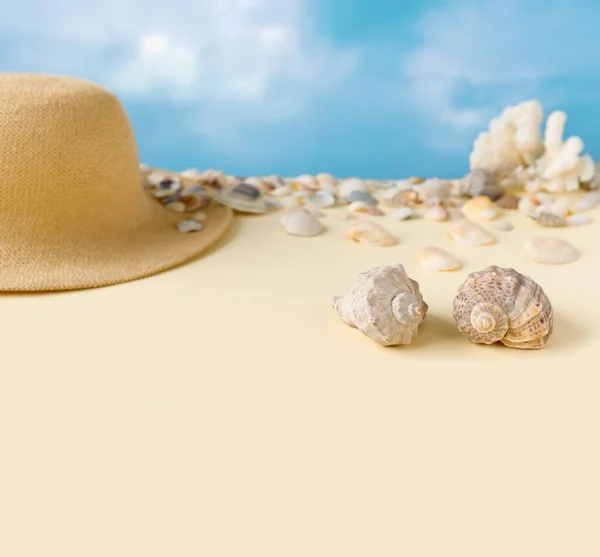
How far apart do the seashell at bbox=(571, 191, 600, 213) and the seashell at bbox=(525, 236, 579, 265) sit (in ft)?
1.75

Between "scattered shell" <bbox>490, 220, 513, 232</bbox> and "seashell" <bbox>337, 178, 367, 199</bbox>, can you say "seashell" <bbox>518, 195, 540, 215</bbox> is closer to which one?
"scattered shell" <bbox>490, 220, 513, 232</bbox>

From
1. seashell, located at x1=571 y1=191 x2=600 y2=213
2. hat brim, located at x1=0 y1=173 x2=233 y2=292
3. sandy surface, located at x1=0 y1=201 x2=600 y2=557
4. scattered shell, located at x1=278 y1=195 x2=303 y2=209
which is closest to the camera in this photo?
sandy surface, located at x1=0 y1=201 x2=600 y2=557

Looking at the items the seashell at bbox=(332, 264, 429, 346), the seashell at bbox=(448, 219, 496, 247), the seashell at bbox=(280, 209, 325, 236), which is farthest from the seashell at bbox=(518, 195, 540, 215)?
the seashell at bbox=(332, 264, 429, 346)

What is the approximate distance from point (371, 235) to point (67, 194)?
0.81 meters

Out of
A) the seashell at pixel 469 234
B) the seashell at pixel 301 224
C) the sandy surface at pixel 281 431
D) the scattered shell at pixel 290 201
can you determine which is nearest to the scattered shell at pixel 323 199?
the scattered shell at pixel 290 201

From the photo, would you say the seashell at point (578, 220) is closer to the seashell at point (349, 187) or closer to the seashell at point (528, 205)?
the seashell at point (528, 205)

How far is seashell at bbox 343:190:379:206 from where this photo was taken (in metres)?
2.40

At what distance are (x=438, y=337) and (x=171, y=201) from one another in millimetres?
1137

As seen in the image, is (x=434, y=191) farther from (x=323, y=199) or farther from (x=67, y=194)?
(x=67, y=194)

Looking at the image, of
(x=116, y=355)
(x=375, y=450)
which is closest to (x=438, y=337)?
(x=375, y=450)

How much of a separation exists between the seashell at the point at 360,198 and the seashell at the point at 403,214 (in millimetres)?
177

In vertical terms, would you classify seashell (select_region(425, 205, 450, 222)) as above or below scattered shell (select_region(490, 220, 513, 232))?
below

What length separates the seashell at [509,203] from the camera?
2.34 metres

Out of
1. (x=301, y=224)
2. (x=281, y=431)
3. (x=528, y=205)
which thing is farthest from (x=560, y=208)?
(x=281, y=431)
